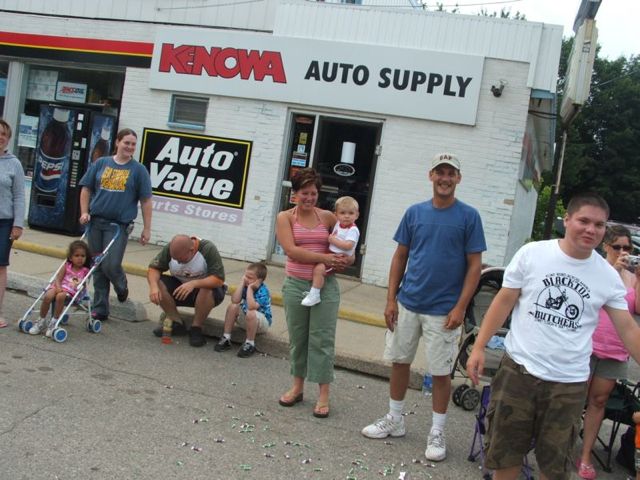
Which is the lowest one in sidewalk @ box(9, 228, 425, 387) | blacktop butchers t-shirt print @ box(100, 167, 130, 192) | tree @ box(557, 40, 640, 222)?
sidewalk @ box(9, 228, 425, 387)

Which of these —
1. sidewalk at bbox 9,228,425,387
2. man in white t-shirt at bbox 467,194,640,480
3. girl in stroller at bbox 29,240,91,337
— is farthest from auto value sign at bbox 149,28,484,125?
man in white t-shirt at bbox 467,194,640,480

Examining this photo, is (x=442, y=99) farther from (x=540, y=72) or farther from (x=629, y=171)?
(x=629, y=171)

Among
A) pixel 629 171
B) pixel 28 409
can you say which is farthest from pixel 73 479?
pixel 629 171

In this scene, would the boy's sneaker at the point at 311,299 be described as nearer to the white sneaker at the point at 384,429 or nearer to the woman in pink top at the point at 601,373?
the white sneaker at the point at 384,429

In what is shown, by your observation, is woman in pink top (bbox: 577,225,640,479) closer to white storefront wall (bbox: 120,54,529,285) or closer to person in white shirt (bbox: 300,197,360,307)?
person in white shirt (bbox: 300,197,360,307)

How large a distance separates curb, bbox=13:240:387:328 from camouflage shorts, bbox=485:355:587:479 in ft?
13.6

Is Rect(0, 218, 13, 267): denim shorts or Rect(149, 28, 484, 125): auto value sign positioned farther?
Rect(149, 28, 484, 125): auto value sign

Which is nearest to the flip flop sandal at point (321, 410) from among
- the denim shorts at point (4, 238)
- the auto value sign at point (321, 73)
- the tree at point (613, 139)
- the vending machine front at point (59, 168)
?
the denim shorts at point (4, 238)

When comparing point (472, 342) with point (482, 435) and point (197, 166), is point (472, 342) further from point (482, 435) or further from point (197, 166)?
point (197, 166)

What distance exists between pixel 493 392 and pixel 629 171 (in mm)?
49762

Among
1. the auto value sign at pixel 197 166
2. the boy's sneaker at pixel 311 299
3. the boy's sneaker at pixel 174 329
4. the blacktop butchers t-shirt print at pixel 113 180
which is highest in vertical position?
the auto value sign at pixel 197 166

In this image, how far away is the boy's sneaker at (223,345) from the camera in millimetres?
5848

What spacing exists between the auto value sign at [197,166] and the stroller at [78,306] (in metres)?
4.03

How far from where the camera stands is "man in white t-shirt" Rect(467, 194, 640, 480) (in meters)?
3.02
